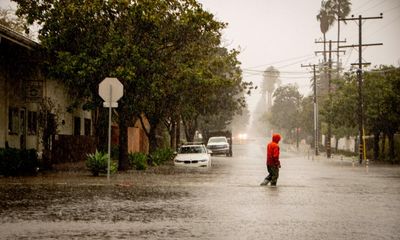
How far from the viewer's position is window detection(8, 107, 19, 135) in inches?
1060

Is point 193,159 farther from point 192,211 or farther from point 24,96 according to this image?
point 192,211

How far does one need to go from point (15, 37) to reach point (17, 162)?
4447 millimetres

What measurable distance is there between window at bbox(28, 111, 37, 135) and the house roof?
231 inches

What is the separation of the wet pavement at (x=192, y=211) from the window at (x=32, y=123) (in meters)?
10.8

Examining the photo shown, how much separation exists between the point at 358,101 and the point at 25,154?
28.8m

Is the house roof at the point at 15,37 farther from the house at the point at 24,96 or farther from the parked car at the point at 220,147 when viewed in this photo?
the parked car at the point at 220,147

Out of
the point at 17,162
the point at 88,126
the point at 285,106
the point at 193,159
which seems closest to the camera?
the point at 17,162

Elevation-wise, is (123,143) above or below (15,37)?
below

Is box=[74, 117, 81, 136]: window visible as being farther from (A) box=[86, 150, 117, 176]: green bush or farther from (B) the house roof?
(A) box=[86, 150, 117, 176]: green bush

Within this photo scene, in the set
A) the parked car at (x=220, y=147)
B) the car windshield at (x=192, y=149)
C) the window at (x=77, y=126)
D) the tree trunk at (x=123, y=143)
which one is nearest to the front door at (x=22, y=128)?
the tree trunk at (x=123, y=143)

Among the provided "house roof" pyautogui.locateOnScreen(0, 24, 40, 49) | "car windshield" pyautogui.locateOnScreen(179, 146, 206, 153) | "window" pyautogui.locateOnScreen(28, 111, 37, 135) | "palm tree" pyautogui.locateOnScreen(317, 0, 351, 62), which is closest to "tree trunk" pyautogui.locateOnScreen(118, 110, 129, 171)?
"house roof" pyautogui.locateOnScreen(0, 24, 40, 49)

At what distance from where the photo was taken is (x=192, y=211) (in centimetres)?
1256

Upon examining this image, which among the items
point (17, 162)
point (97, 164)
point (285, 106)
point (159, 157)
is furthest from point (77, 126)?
point (285, 106)

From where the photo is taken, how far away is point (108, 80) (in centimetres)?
2056
